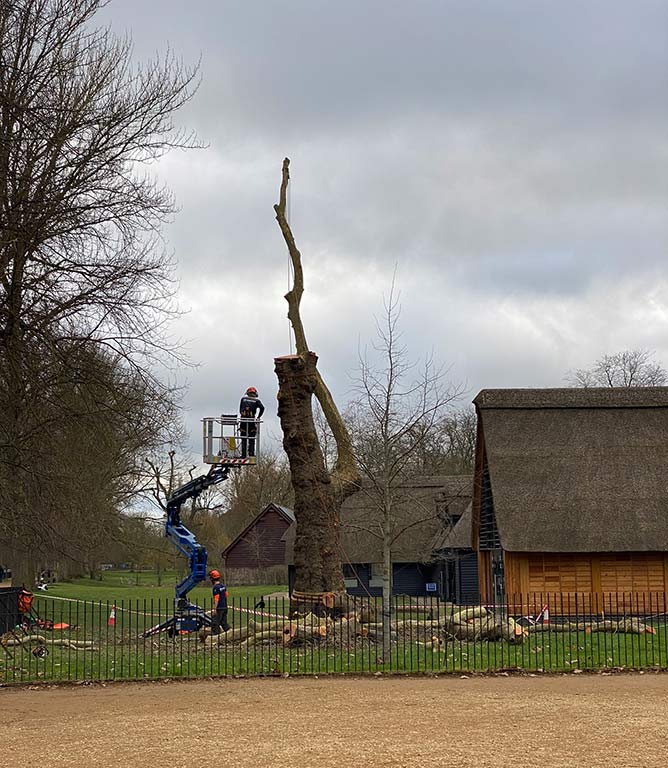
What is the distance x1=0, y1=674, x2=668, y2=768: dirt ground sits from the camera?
9.69m

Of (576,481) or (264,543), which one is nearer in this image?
(576,481)

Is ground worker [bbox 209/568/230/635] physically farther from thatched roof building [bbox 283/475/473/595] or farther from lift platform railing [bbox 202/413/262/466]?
thatched roof building [bbox 283/475/473/595]

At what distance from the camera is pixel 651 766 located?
9125 mm

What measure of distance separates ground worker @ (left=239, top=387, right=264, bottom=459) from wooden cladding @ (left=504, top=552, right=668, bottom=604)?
340 inches

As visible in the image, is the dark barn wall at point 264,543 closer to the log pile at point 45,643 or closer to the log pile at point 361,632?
the log pile at point 45,643

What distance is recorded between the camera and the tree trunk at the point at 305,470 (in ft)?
71.9

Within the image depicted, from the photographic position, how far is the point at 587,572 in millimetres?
26422

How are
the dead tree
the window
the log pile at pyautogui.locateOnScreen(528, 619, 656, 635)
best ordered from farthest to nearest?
the window
the dead tree
the log pile at pyautogui.locateOnScreen(528, 619, 656, 635)

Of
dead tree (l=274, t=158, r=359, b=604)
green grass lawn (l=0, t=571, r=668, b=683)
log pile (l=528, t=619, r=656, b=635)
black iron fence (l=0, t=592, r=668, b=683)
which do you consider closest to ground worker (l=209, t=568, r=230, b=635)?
black iron fence (l=0, t=592, r=668, b=683)

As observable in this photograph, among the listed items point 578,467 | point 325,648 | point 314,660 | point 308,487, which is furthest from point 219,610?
point 578,467

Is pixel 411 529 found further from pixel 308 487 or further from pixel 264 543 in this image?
pixel 308 487

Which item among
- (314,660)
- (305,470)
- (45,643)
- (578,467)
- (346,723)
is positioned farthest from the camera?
(578,467)

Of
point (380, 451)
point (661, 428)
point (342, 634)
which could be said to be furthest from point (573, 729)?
point (661, 428)

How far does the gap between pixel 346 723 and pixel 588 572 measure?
1651 centimetres
